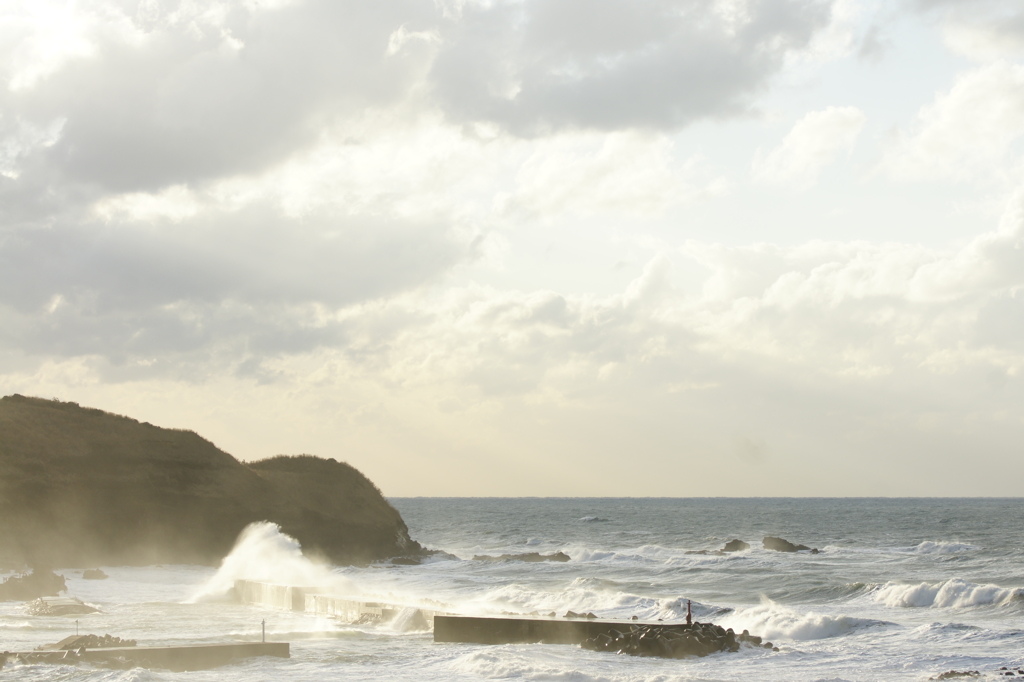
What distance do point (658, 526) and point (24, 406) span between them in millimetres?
73998

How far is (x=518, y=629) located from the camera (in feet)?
74.8

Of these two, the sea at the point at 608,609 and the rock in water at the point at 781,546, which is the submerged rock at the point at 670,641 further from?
the rock in water at the point at 781,546

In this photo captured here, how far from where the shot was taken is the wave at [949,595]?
33.7 meters

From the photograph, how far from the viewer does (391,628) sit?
81.8 ft

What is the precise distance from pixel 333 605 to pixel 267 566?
17.2m

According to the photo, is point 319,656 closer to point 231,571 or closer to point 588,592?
point 588,592

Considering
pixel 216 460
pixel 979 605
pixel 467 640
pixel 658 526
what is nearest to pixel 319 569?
pixel 216 460

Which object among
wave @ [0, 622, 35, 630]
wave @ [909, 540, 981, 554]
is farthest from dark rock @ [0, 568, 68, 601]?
wave @ [909, 540, 981, 554]

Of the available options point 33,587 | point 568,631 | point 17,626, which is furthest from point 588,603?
point 33,587

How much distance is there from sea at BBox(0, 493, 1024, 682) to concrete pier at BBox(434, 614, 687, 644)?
66cm

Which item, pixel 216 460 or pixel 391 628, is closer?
pixel 391 628

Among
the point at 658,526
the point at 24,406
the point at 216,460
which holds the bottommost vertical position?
the point at 658,526

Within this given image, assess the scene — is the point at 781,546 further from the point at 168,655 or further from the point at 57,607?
the point at 168,655

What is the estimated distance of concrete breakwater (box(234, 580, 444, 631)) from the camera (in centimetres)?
2492
